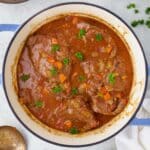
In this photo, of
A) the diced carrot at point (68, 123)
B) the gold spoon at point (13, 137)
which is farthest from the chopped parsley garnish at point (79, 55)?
the gold spoon at point (13, 137)

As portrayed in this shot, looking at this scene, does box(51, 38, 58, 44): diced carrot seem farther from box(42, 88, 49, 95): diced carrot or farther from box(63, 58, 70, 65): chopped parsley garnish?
box(42, 88, 49, 95): diced carrot

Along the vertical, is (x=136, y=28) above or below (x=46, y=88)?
above

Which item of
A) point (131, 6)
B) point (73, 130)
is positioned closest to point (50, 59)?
point (73, 130)

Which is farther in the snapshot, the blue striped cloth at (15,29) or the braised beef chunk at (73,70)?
the blue striped cloth at (15,29)

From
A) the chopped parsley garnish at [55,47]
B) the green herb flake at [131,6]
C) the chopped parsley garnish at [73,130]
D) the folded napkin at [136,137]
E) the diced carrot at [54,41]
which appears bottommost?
the folded napkin at [136,137]

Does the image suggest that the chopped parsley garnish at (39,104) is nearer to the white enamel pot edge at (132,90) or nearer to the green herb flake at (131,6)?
the white enamel pot edge at (132,90)

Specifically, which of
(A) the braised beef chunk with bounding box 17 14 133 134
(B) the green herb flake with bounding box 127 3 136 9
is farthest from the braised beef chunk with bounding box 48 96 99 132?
(B) the green herb flake with bounding box 127 3 136 9

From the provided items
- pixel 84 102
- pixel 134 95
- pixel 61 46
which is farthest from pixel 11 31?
pixel 134 95

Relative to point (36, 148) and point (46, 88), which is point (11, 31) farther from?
point (36, 148)
